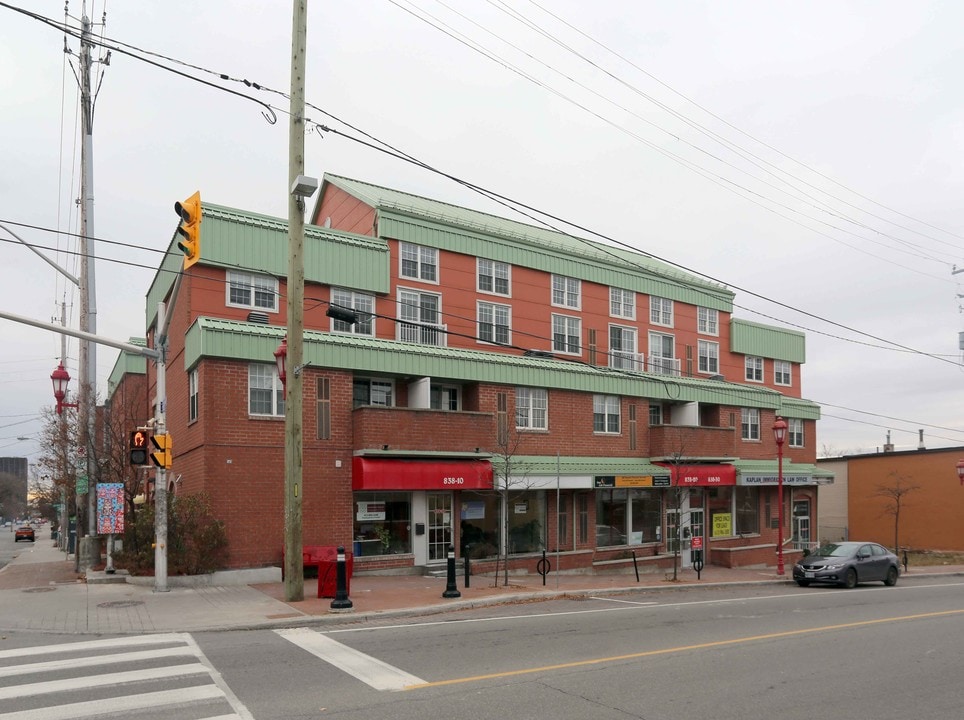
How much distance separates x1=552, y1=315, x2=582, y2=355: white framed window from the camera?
101 feet

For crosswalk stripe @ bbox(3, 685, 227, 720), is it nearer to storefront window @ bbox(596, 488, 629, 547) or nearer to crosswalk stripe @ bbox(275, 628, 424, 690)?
crosswalk stripe @ bbox(275, 628, 424, 690)

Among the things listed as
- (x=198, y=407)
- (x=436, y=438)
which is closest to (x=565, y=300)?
(x=436, y=438)

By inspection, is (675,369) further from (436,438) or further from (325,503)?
(325,503)

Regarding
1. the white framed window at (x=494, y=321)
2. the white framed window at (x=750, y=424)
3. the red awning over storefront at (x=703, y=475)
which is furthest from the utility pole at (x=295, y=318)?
the white framed window at (x=750, y=424)

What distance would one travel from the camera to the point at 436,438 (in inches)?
973

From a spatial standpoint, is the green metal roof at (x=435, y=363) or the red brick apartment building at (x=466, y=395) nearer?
the green metal roof at (x=435, y=363)

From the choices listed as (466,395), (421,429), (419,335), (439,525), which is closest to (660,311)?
(466,395)

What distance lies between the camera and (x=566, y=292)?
31.4 m

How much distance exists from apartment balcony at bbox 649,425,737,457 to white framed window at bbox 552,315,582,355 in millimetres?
4410

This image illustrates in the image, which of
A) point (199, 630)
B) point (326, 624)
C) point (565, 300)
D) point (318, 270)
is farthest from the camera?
point (565, 300)

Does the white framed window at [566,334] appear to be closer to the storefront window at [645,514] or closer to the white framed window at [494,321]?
the white framed window at [494,321]

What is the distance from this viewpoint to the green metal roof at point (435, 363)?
864 inches

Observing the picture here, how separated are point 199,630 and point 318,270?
12798mm

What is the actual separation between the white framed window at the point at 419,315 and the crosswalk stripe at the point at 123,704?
18090 mm
